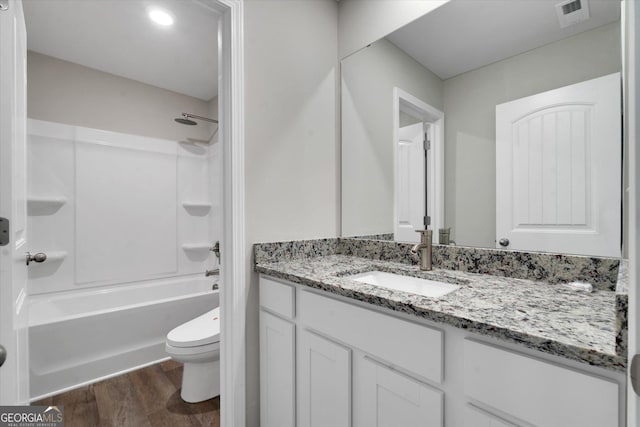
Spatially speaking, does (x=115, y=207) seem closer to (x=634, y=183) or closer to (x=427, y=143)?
(x=427, y=143)

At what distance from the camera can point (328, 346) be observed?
41.2 inches

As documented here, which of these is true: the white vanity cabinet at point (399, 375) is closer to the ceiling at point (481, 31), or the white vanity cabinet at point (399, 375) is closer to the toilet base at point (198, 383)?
the toilet base at point (198, 383)

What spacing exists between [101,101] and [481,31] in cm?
302

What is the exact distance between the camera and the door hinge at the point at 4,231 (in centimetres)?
81

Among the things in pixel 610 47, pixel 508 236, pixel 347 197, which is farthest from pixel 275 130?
pixel 610 47

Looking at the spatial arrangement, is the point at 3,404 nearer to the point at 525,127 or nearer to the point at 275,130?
the point at 275,130

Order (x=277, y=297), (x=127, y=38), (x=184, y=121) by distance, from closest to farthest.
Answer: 1. (x=277, y=297)
2. (x=127, y=38)
3. (x=184, y=121)

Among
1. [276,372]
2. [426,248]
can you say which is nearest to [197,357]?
[276,372]

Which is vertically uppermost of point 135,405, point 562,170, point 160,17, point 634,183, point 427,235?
point 160,17

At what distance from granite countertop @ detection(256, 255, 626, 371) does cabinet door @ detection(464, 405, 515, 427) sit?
189 millimetres

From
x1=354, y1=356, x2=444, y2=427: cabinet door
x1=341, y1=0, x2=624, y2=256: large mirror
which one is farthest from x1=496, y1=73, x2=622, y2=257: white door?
x1=354, y1=356, x2=444, y2=427: cabinet door

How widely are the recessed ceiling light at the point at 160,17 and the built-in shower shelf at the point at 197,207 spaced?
5.51 feet

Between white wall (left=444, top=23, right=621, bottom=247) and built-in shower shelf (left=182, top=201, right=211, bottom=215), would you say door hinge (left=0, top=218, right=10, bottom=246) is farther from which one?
built-in shower shelf (left=182, top=201, right=211, bottom=215)

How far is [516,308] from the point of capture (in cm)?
76
